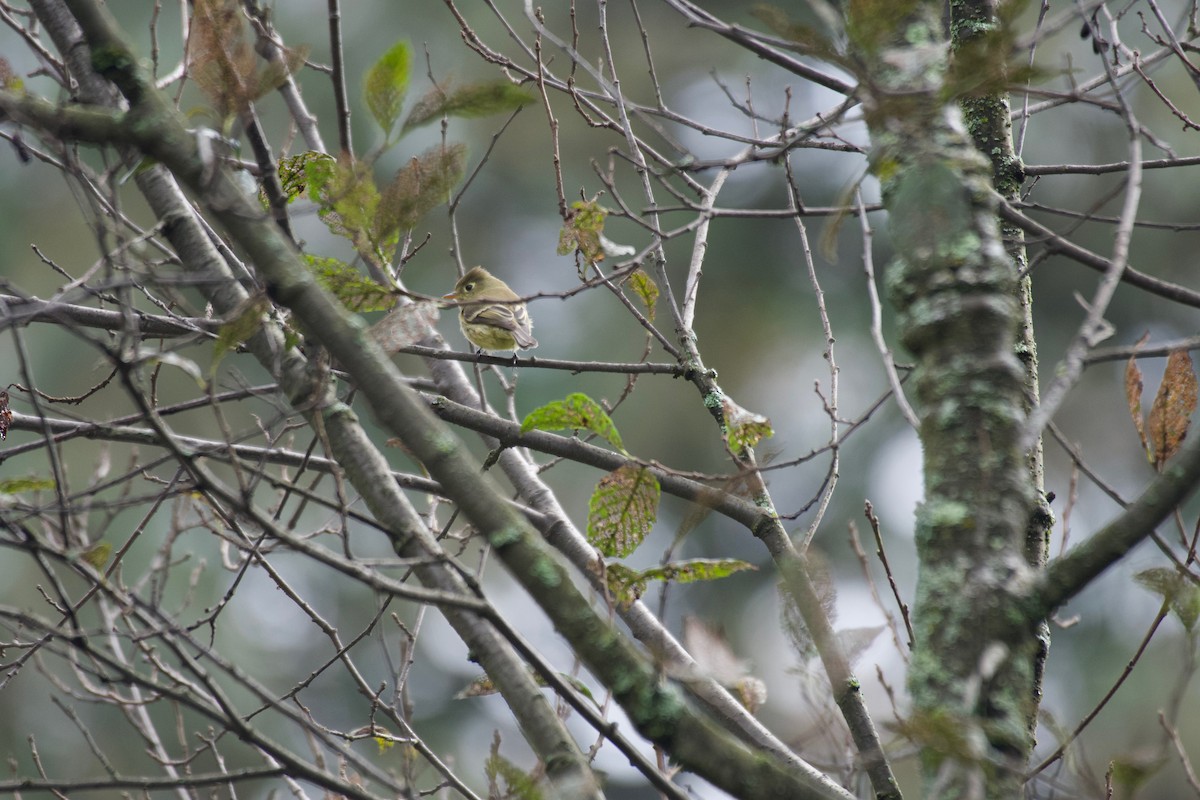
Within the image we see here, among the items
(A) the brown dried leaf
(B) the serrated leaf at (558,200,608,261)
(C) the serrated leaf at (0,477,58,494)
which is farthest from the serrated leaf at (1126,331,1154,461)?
(C) the serrated leaf at (0,477,58,494)

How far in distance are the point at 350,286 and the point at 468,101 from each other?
45 cm

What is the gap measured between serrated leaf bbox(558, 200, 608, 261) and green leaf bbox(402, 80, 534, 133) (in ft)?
1.81

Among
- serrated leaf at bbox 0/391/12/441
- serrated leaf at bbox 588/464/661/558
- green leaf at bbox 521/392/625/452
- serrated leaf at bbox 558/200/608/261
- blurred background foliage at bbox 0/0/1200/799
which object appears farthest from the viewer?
blurred background foliage at bbox 0/0/1200/799

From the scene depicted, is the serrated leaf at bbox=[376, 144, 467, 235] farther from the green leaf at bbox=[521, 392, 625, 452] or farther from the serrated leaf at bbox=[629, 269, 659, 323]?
the serrated leaf at bbox=[629, 269, 659, 323]

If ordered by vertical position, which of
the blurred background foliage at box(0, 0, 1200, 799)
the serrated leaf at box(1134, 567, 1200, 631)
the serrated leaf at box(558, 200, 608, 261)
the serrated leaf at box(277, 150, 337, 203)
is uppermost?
the blurred background foliage at box(0, 0, 1200, 799)

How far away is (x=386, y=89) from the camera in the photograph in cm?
139

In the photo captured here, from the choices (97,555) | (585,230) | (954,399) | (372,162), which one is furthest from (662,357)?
(954,399)

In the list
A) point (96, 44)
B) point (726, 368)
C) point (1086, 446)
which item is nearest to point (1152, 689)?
point (1086, 446)

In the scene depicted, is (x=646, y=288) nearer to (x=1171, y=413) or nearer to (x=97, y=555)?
(x=1171, y=413)

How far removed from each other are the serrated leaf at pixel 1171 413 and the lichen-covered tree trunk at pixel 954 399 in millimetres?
368

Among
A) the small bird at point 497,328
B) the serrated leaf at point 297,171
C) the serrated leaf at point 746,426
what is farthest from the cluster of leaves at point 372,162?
the small bird at point 497,328

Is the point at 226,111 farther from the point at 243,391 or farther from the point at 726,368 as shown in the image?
the point at 726,368

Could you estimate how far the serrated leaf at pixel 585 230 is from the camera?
1968 millimetres

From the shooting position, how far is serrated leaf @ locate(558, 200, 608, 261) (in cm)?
197
